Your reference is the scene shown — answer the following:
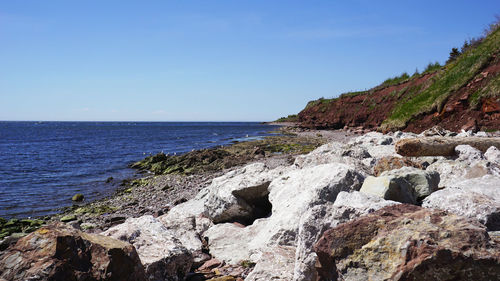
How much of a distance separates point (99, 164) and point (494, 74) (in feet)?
88.1

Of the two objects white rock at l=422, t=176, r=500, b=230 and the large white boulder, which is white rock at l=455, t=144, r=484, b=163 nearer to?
the large white boulder

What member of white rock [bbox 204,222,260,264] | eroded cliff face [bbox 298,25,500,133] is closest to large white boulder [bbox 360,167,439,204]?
white rock [bbox 204,222,260,264]

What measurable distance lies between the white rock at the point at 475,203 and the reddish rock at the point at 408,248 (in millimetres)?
802

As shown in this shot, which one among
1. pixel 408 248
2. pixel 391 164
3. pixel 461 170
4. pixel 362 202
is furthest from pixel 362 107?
pixel 408 248

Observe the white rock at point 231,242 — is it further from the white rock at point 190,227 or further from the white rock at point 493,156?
the white rock at point 493,156

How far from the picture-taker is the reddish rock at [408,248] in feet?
9.55

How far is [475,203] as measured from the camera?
159 inches

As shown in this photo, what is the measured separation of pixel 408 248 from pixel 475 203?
156 cm

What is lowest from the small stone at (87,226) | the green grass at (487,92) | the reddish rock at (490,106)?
the small stone at (87,226)

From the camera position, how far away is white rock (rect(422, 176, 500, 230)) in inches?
152

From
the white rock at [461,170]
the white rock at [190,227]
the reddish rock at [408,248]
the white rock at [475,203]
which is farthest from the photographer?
A: the white rock at [190,227]

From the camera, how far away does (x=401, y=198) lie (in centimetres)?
496

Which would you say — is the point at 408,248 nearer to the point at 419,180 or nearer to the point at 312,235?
the point at 312,235

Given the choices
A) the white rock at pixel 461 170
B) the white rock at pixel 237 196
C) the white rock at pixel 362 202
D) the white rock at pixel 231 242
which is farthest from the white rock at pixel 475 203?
the white rock at pixel 237 196
